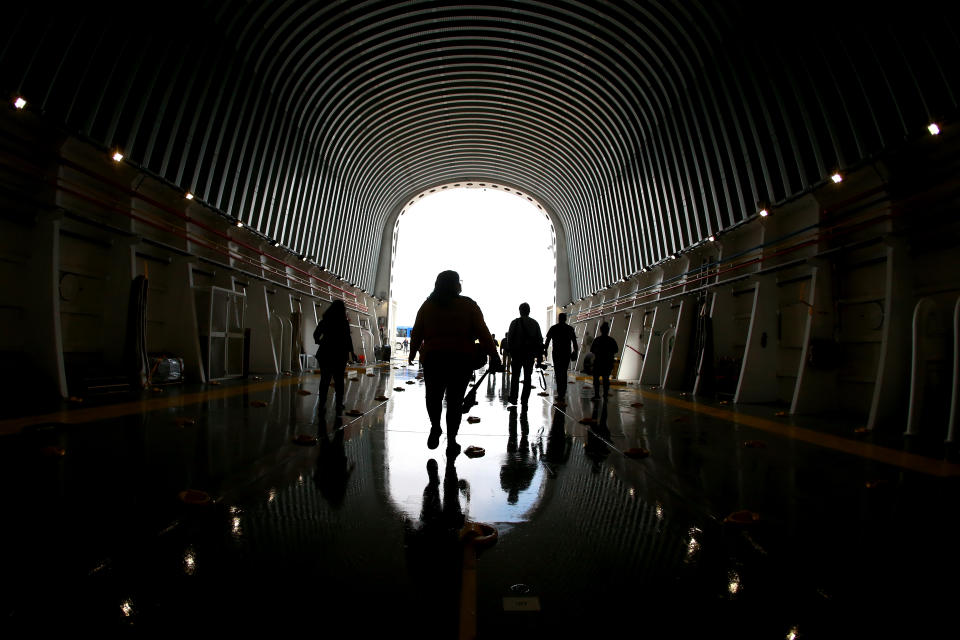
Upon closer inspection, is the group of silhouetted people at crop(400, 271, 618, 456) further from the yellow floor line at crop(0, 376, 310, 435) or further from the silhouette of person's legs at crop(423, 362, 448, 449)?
the yellow floor line at crop(0, 376, 310, 435)

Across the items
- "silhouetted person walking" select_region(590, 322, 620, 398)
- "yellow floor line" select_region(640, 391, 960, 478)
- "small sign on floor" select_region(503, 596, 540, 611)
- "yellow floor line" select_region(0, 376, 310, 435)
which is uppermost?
"silhouetted person walking" select_region(590, 322, 620, 398)

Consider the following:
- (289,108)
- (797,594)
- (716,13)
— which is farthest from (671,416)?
(289,108)

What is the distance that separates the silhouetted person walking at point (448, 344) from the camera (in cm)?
A: 421

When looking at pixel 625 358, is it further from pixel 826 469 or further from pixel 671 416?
pixel 826 469

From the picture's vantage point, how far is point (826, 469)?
163 inches

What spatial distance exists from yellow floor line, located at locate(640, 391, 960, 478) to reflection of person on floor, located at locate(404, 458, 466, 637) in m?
4.25

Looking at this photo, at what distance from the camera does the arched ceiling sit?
283 inches

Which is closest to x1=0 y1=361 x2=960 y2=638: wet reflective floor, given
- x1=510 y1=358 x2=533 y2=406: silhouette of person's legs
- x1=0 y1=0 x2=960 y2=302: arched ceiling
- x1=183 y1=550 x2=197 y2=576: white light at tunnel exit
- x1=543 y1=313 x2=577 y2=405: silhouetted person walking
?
x1=183 y1=550 x2=197 y2=576: white light at tunnel exit

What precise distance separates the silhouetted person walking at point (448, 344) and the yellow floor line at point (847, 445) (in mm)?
4090

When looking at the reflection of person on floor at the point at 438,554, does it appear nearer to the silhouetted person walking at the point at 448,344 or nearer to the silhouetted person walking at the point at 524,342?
the silhouetted person walking at the point at 448,344

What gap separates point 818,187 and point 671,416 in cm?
507

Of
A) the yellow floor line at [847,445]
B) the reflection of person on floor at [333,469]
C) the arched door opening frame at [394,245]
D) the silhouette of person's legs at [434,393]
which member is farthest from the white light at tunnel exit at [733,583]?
the arched door opening frame at [394,245]

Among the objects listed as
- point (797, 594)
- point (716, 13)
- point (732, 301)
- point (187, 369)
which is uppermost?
point (716, 13)

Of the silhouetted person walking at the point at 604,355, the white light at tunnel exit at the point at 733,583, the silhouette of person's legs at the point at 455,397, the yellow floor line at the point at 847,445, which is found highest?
the silhouetted person walking at the point at 604,355
